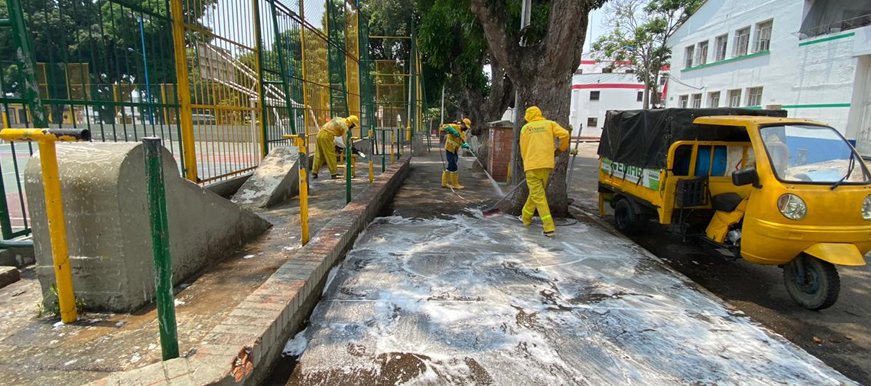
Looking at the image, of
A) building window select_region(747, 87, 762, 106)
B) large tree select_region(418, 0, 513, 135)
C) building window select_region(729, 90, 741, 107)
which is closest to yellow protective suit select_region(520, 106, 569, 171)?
large tree select_region(418, 0, 513, 135)

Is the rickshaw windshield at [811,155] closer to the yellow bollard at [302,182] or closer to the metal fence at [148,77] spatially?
the yellow bollard at [302,182]

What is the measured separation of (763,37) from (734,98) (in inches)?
119

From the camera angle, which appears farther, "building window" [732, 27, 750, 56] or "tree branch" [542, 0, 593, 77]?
"building window" [732, 27, 750, 56]

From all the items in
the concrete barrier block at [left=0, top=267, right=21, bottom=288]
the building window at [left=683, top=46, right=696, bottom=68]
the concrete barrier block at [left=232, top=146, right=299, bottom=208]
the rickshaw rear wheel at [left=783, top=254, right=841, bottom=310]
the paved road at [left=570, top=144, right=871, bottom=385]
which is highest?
the building window at [left=683, top=46, right=696, bottom=68]

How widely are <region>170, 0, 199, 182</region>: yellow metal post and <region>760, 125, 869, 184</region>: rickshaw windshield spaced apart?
642 cm

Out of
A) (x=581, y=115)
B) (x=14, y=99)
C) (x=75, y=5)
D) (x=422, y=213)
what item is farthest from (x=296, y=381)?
(x=581, y=115)

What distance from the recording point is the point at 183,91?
570 centimetres

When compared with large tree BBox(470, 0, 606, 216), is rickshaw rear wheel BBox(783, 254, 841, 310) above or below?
below

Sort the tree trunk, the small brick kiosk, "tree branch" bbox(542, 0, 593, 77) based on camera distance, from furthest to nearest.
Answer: the small brick kiosk, the tree trunk, "tree branch" bbox(542, 0, 593, 77)

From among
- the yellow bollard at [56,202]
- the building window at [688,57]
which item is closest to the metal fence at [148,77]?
the yellow bollard at [56,202]

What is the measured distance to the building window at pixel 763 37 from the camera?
807 inches

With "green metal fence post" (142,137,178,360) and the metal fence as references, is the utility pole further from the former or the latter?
"green metal fence post" (142,137,178,360)

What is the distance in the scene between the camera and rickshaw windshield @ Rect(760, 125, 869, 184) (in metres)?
4.16

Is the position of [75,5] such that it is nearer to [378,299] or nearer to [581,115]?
[378,299]
